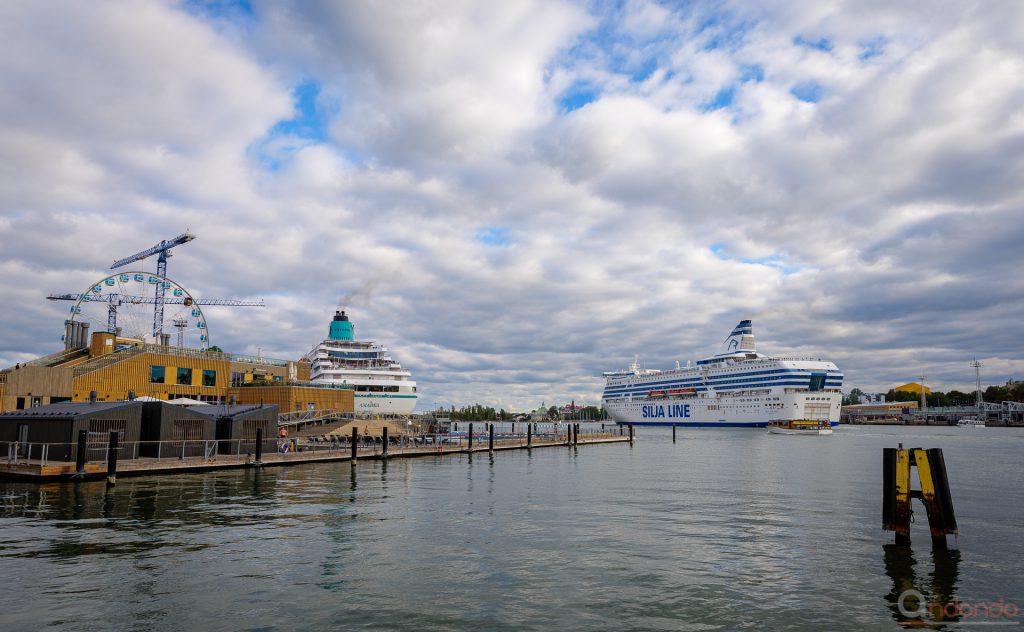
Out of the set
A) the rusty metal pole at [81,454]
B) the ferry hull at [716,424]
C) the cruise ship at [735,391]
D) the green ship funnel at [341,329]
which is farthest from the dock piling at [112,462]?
the cruise ship at [735,391]

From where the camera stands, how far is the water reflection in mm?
14023

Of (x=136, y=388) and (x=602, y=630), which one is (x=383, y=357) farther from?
(x=602, y=630)

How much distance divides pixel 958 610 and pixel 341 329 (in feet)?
316

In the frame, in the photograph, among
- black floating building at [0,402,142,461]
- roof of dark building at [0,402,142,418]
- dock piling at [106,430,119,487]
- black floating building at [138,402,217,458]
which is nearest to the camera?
dock piling at [106,430,119,487]

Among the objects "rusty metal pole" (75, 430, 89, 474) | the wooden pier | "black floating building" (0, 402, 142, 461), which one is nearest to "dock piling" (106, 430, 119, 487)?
the wooden pier

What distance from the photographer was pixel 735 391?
146000mm

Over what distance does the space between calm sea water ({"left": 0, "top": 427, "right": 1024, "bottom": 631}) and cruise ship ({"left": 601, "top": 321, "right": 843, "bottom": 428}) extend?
348ft

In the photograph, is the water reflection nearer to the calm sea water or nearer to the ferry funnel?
the calm sea water

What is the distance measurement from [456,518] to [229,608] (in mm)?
11726

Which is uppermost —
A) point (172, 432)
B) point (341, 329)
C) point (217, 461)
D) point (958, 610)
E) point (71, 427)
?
point (341, 329)

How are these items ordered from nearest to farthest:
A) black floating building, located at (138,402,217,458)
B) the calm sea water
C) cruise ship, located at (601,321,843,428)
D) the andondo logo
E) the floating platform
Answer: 1. the calm sea water
2. the andondo logo
3. the floating platform
4. black floating building, located at (138,402,217,458)
5. cruise ship, located at (601,321,843,428)

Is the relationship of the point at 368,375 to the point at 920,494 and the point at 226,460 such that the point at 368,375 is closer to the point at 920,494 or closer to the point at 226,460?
the point at 226,460

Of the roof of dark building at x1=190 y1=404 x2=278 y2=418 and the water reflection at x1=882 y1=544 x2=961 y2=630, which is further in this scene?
the roof of dark building at x1=190 y1=404 x2=278 y2=418

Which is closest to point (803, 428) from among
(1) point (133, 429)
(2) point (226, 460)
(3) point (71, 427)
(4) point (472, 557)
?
(2) point (226, 460)
